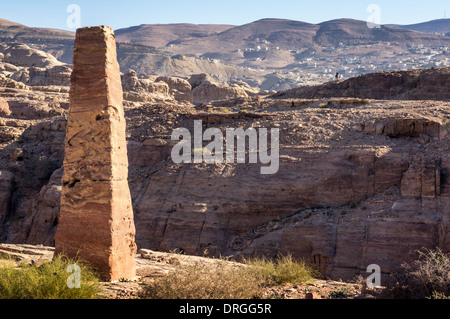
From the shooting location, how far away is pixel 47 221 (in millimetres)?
22344

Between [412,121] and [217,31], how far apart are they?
176 meters

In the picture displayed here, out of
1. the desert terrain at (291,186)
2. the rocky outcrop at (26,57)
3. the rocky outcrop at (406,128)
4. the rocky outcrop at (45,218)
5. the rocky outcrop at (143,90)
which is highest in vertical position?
the rocky outcrop at (26,57)

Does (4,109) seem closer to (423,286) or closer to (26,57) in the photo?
(423,286)

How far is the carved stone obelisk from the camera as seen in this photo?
418 inches

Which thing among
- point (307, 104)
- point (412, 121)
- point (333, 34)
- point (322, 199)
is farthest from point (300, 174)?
point (333, 34)

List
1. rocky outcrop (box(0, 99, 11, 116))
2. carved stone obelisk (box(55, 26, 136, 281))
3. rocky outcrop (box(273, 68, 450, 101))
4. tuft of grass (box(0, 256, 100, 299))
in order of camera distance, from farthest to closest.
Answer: rocky outcrop (box(0, 99, 11, 116)) → rocky outcrop (box(273, 68, 450, 101)) → carved stone obelisk (box(55, 26, 136, 281)) → tuft of grass (box(0, 256, 100, 299))

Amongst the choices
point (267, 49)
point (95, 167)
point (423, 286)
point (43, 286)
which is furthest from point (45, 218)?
point (267, 49)

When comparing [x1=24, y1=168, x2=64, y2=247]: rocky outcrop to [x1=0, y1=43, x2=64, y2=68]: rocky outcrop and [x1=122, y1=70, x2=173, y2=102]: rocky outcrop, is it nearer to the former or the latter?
[x1=122, y1=70, x2=173, y2=102]: rocky outcrop

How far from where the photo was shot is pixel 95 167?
35.1 ft

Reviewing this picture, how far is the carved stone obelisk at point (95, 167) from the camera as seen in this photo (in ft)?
34.8

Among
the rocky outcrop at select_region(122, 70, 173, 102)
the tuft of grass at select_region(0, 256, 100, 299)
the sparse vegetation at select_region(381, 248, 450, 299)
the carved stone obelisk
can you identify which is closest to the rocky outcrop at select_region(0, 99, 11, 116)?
the rocky outcrop at select_region(122, 70, 173, 102)

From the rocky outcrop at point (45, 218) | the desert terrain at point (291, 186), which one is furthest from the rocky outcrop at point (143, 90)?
the rocky outcrop at point (45, 218)

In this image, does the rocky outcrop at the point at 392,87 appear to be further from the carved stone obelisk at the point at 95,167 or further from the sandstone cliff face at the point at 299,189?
the carved stone obelisk at the point at 95,167

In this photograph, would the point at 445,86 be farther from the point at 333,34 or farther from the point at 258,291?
the point at 333,34
